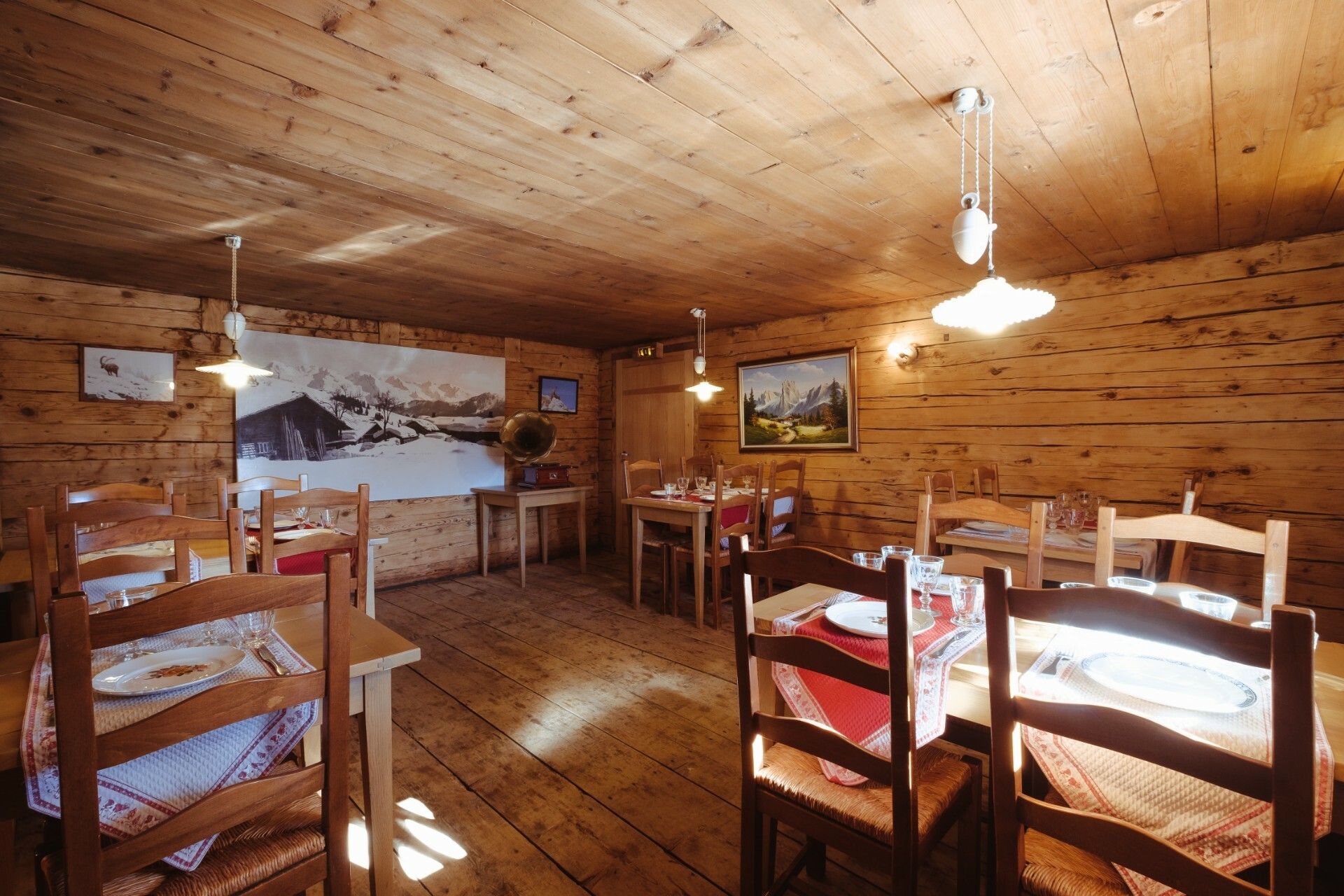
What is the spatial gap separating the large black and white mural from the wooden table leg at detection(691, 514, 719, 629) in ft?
8.59

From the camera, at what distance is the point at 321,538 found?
204 cm

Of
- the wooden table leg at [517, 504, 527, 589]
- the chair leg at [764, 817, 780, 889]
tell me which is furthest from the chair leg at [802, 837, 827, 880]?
the wooden table leg at [517, 504, 527, 589]

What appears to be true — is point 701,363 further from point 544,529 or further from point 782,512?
point 544,529

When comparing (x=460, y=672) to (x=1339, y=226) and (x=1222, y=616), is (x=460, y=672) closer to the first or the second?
(x=1222, y=616)

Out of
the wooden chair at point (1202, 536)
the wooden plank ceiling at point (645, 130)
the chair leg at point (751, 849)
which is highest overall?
the wooden plank ceiling at point (645, 130)

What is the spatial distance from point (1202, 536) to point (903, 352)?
108 inches

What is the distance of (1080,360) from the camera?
3.57m

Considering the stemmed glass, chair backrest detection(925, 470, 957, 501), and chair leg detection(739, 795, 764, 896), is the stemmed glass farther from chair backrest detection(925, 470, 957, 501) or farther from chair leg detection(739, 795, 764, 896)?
chair backrest detection(925, 470, 957, 501)

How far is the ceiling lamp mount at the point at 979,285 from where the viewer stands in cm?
170

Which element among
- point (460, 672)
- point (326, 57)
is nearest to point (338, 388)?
point (460, 672)

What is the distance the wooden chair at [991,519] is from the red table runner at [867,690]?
21.0 inches

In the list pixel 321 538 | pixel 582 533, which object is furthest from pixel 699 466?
pixel 321 538

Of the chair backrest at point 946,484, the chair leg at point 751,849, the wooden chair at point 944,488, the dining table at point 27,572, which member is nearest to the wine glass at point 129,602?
the dining table at point 27,572

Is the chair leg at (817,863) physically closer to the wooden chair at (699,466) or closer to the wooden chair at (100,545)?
the wooden chair at (100,545)
